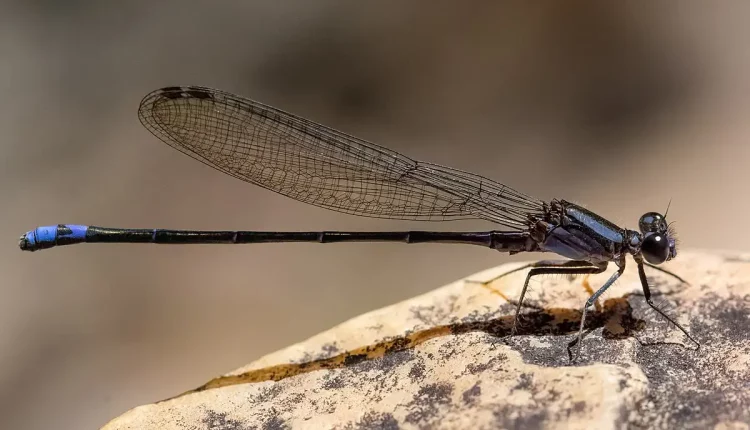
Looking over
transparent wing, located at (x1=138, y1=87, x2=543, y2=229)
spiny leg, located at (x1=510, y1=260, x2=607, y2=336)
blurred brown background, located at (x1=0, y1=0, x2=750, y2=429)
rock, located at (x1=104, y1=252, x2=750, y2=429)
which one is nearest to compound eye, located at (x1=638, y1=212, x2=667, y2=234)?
spiny leg, located at (x1=510, y1=260, x2=607, y2=336)

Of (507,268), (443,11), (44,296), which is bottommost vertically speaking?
(44,296)

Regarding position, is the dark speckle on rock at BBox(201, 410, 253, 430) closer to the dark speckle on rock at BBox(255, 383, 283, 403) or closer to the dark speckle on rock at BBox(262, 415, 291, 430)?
the dark speckle on rock at BBox(262, 415, 291, 430)

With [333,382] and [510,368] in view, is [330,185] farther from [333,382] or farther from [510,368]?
[510,368]

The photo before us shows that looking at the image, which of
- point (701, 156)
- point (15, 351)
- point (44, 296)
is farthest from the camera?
point (701, 156)

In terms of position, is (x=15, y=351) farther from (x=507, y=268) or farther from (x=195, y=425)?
(x=507, y=268)

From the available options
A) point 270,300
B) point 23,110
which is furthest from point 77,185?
point 270,300
